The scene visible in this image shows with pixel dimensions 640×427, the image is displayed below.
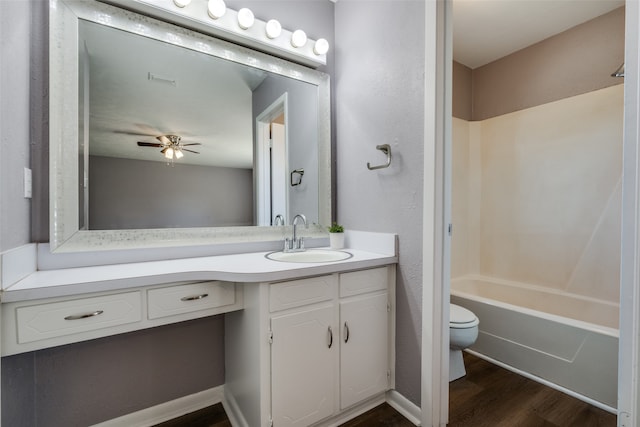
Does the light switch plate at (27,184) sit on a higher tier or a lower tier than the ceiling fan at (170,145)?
lower

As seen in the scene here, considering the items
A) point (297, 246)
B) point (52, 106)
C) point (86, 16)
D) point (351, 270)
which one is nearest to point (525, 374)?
point (351, 270)

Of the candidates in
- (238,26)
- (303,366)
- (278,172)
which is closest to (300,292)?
(303,366)

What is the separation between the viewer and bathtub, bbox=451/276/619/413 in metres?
1.56

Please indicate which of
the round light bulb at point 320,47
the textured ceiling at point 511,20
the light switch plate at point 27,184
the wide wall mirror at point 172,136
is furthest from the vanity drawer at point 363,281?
the textured ceiling at point 511,20

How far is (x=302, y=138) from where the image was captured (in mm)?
1947

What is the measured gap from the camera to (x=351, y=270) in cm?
143

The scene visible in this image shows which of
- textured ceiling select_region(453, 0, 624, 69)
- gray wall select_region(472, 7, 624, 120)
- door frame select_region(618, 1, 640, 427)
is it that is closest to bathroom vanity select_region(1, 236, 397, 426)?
door frame select_region(618, 1, 640, 427)

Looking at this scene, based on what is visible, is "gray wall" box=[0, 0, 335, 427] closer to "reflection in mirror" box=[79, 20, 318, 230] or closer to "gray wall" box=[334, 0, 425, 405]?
"reflection in mirror" box=[79, 20, 318, 230]

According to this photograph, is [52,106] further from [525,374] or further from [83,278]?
[525,374]

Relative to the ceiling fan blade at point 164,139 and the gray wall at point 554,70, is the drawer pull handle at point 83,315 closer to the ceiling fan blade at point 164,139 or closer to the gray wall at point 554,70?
the ceiling fan blade at point 164,139

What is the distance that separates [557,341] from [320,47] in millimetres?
2391

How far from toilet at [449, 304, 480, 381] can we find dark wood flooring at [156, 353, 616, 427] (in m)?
0.09

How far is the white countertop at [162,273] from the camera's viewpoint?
37.3 inches

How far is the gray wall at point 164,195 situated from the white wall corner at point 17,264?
23cm
